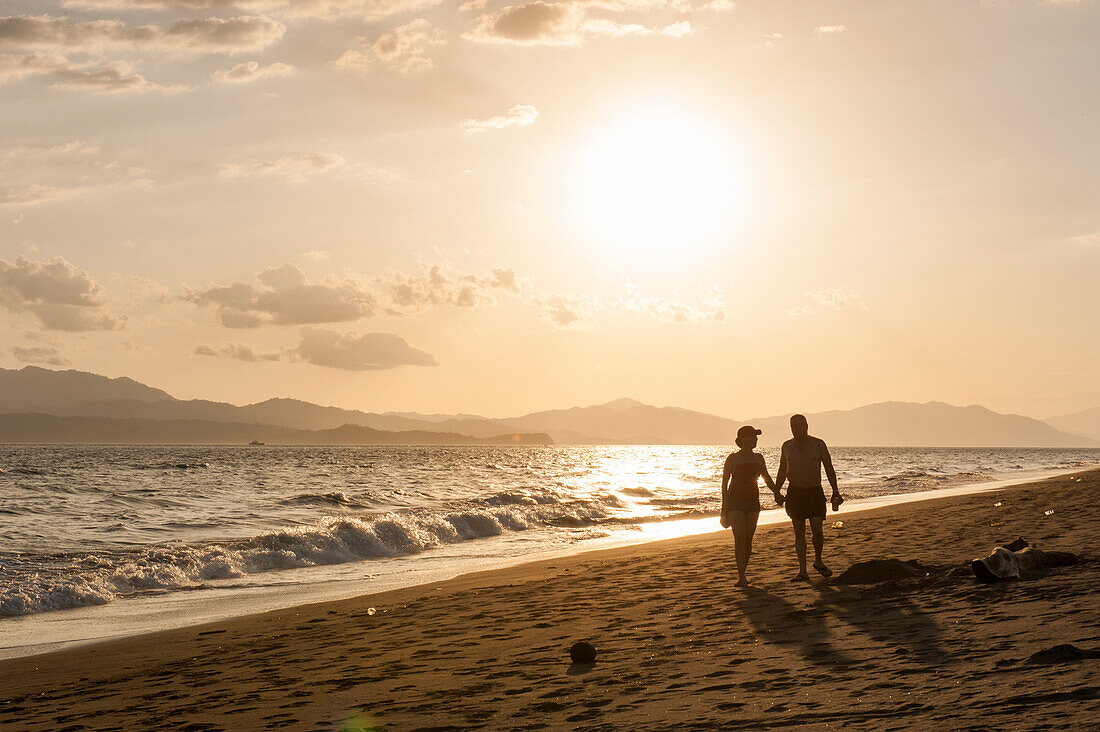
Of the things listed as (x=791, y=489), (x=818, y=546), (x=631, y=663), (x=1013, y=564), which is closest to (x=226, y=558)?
(x=791, y=489)

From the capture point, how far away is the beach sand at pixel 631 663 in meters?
5.92

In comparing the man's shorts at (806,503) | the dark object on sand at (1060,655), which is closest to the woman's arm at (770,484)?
the man's shorts at (806,503)

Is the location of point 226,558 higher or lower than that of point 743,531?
lower

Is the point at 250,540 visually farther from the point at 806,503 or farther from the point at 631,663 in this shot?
the point at 631,663

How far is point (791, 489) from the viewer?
12227 mm

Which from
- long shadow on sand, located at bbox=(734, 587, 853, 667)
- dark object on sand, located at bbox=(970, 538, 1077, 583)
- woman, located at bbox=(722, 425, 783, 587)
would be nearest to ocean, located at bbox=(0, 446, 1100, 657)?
woman, located at bbox=(722, 425, 783, 587)

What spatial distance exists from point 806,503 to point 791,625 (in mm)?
3366

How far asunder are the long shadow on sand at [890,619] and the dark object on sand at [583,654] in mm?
2451

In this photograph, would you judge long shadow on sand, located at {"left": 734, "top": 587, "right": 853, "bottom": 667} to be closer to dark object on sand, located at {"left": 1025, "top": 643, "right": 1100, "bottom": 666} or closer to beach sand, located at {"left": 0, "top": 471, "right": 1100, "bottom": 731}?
beach sand, located at {"left": 0, "top": 471, "right": 1100, "bottom": 731}

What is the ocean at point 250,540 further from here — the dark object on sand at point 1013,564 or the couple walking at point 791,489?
the dark object on sand at point 1013,564

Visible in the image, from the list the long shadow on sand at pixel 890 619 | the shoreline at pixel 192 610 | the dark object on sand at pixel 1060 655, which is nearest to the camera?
the dark object on sand at pixel 1060 655

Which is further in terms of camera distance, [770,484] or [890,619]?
[770,484]

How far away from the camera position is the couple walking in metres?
11.9

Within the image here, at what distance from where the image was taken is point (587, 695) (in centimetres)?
686
